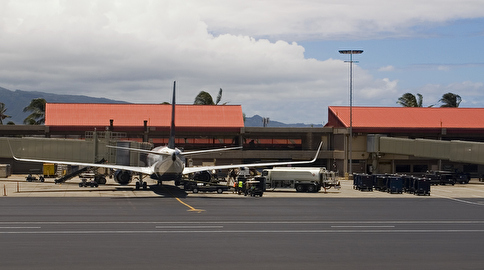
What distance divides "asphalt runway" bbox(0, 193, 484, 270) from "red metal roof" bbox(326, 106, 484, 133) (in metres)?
55.1

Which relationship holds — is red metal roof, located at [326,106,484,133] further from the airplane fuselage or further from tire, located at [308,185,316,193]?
the airplane fuselage

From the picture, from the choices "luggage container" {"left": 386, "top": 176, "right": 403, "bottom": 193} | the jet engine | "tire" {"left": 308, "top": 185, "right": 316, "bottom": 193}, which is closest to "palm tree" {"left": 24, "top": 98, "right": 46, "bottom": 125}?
the jet engine

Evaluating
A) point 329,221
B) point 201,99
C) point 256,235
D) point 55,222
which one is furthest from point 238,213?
point 201,99

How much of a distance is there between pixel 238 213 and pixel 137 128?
6453cm

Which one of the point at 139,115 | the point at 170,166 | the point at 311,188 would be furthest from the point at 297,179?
the point at 139,115

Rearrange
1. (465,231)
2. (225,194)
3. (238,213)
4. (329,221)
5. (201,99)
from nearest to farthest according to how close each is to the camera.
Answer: (465,231) → (329,221) → (238,213) → (225,194) → (201,99)

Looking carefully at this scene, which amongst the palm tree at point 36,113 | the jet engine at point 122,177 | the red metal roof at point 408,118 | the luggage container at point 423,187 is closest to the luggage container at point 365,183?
the luggage container at point 423,187

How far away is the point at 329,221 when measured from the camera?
40.3m

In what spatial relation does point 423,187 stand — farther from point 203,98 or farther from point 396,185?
point 203,98

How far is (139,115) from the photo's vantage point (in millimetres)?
109875

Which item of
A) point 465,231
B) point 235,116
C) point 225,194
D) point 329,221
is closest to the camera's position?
point 465,231

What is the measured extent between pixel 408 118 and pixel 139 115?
53637mm

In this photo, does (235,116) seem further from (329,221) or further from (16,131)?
(329,221)

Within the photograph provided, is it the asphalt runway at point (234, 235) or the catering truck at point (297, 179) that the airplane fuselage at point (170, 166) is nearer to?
the asphalt runway at point (234, 235)
